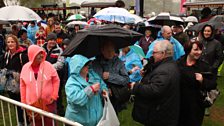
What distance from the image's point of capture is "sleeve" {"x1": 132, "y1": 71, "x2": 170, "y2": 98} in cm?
334

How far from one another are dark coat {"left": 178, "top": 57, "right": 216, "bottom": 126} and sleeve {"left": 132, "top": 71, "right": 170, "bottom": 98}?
0.51m

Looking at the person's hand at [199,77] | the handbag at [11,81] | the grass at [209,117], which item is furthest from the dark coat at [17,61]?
the person's hand at [199,77]

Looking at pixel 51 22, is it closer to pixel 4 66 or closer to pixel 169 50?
pixel 4 66

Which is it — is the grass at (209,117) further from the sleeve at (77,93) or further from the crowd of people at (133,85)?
the sleeve at (77,93)

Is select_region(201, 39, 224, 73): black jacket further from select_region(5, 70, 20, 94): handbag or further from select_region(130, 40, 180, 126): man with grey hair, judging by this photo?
select_region(5, 70, 20, 94): handbag

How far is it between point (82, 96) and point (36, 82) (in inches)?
53.7

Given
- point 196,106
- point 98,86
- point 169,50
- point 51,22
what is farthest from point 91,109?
point 51,22

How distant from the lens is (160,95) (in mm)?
3375

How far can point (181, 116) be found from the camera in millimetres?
3922

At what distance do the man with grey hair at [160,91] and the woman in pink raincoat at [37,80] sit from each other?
136cm

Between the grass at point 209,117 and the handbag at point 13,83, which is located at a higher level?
the handbag at point 13,83

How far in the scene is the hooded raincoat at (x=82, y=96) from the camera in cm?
307

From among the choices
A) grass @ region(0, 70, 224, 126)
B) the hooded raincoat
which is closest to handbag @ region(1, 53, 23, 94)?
grass @ region(0, 70, 224, 126)

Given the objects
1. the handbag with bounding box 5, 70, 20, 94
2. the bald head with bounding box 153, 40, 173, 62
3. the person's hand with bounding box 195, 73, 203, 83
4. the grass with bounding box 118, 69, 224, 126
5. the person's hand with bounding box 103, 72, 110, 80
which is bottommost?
the grass with bounding box 118, 69, 224, 126
